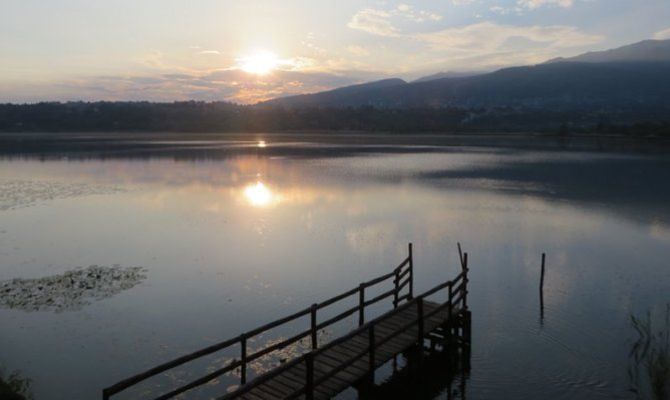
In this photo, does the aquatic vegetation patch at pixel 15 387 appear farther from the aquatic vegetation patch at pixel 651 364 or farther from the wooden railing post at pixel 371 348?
the aquatic vegetation patch at pixel 651 364

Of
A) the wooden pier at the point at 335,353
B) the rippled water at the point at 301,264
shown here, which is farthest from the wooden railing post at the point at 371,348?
the rippled water at the point at 301,264

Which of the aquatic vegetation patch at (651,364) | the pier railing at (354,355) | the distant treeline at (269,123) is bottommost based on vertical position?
the aquatic vegetation patch at (651,364)

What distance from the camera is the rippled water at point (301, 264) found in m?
14.6

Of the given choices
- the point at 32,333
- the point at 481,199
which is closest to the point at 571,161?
the point at 481,199

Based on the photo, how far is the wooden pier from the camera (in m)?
10.5

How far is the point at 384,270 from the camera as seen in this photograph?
74.4 feet

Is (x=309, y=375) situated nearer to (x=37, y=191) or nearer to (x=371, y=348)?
(x=371, y=348)

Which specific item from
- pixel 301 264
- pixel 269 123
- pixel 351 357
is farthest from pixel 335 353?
pixel 269 123

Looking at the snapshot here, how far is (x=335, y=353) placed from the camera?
12.9 metres

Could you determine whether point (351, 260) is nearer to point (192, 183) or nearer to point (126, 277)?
point (126, 277)

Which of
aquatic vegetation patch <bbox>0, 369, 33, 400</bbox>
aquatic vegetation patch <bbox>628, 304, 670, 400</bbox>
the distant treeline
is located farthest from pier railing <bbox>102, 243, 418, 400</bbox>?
the distant treeline

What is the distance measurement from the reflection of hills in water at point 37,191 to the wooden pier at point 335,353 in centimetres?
3134

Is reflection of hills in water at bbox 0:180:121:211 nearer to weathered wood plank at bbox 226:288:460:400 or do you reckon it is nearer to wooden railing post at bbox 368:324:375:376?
weathered wood plank at bbox 226:288:460:400

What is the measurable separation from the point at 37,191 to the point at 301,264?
103 feet
